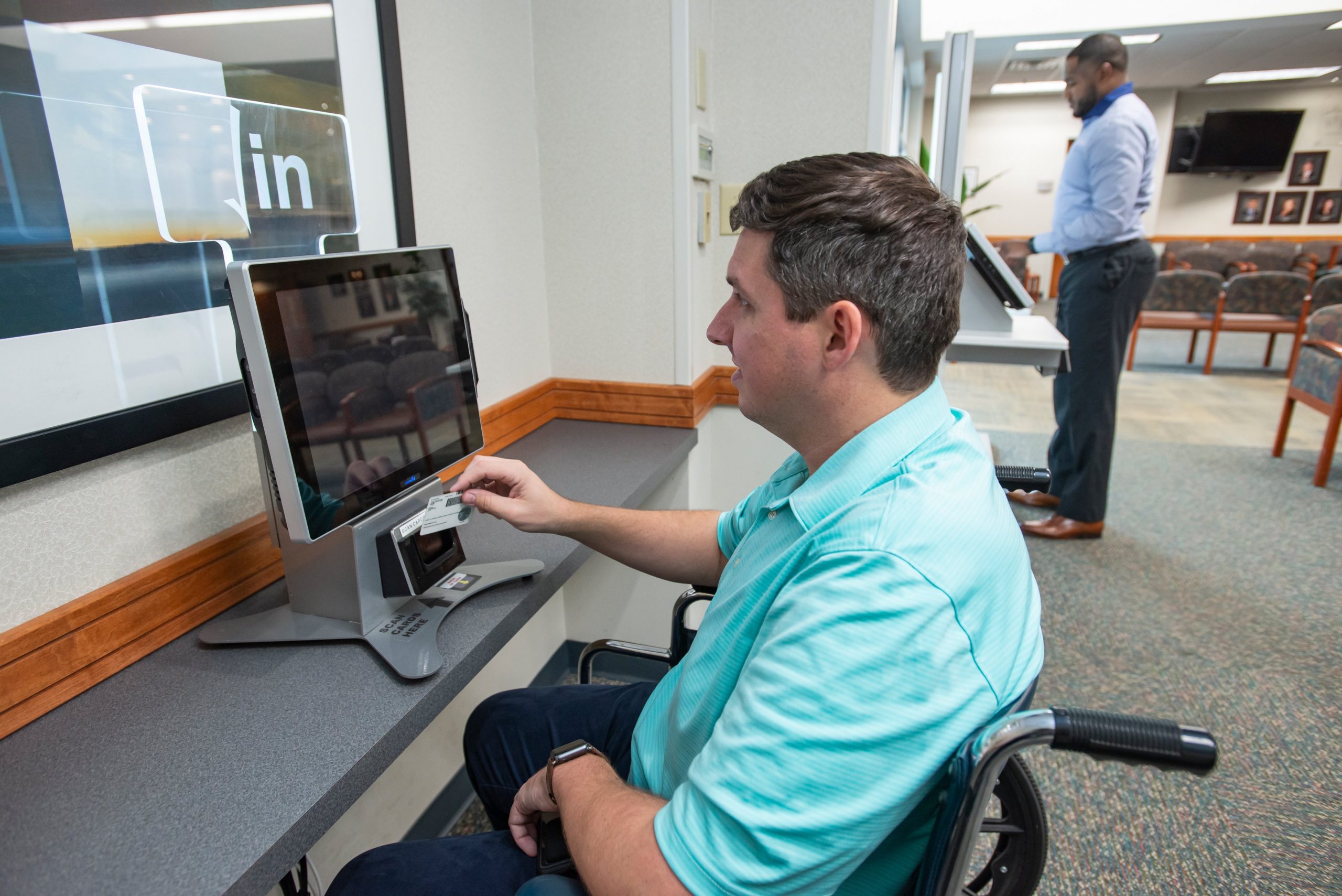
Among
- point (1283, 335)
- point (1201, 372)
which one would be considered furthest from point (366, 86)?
point (1283, 335)

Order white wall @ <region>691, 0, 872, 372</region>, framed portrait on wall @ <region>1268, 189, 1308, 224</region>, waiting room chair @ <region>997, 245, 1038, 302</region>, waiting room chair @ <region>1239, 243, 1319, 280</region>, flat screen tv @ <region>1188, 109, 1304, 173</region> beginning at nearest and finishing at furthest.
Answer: white wall @ <region>691, 0, 872, 372</region>, waiting room chair @ <region>1239, 243, 1319, 280</region>, waiting room chair @ <region>997, 245, 1038, 302</region>, flat screen tv @ <region>1188, 109, 1304, 173</region>, framed portrait on wall @ <region>1268, 189, 1308, 224</region>

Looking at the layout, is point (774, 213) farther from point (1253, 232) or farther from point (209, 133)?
point (1253, 232)

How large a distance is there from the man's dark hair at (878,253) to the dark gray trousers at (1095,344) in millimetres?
2230

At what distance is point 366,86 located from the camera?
50.3 inches

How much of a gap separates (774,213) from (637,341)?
111 centimetres

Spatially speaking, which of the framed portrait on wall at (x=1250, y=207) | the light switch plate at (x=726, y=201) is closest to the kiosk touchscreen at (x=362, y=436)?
the light switch plate at (x=726, y=201)

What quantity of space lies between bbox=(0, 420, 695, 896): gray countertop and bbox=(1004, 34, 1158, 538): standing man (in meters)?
2.43

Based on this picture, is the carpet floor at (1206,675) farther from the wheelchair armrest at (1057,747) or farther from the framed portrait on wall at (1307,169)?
the framed portrait on wall at (1307,169)

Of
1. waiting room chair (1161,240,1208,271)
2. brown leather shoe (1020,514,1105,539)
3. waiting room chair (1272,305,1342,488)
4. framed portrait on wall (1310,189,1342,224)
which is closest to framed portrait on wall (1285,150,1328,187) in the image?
framed portrait on wall (1310,189,1342,224)

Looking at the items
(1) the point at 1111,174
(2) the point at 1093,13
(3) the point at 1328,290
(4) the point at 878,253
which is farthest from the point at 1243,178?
(4) the point at 878,253

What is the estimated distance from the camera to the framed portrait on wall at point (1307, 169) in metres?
9.07

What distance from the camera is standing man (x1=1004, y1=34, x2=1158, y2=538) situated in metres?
2.61

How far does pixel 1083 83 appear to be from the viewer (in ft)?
8.71

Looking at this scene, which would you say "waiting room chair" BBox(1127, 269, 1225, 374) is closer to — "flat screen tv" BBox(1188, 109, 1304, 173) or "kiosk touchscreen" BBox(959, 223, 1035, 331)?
"kiosk touchscreen" BBox(959, 223, 1035, 331)
